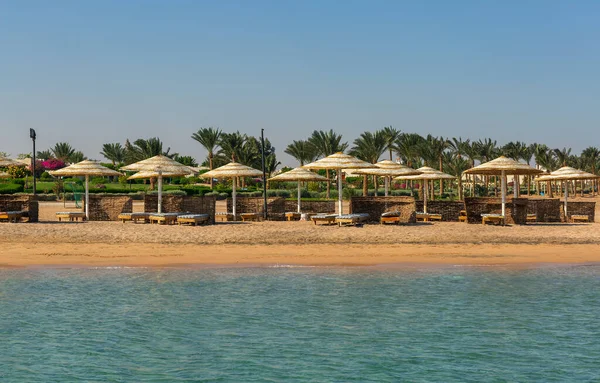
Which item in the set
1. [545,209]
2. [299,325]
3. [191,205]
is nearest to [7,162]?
[191,205]

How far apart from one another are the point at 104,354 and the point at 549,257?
14.3m

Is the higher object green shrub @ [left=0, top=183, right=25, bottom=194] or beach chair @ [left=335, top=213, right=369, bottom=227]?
green shrub @ [left=0, top=183, right=25, bottom=194]

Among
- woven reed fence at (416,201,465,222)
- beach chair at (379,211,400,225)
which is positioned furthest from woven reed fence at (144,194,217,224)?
woven reed fence at (416,201,465,222)

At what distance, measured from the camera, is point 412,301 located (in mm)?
14469

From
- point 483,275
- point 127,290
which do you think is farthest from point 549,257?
point 127,290

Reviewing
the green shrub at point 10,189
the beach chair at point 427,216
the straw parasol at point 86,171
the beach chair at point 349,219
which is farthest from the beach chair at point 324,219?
the green shrub at point 10,189

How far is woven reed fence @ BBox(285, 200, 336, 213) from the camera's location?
98.6 ft

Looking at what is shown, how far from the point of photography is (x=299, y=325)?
40.5ft

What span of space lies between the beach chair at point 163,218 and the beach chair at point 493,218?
11.3m

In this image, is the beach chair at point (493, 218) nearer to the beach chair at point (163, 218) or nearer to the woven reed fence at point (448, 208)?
the woven reed fence at point (448, 208)

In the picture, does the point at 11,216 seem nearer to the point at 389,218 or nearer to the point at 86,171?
the point at 86,171

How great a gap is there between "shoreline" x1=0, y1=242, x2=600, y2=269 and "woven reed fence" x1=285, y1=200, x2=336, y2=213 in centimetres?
809

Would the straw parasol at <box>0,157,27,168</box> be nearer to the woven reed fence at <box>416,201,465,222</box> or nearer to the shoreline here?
the shoreline

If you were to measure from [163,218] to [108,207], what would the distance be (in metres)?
2.89
